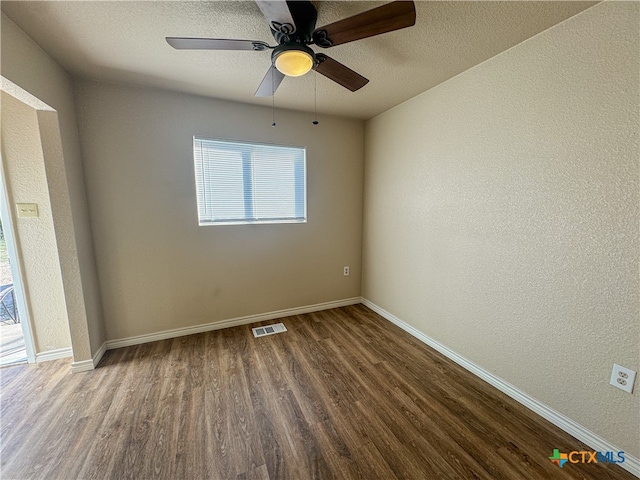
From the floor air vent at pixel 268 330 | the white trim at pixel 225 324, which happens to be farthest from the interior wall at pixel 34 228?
the floor air vent at pixel 268 330

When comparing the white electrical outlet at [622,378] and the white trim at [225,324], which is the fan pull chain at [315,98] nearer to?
the white trim at [225,324]

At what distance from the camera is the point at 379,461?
1346mm

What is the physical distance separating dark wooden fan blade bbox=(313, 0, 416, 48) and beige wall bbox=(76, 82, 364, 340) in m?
1.55

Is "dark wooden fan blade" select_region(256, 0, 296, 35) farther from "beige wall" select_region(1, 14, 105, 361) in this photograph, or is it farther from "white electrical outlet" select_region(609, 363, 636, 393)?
"white electrical outlet" select_region(609, 363, 636, 393)

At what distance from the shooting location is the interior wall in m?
1.93

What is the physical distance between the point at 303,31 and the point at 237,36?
21.6 inches

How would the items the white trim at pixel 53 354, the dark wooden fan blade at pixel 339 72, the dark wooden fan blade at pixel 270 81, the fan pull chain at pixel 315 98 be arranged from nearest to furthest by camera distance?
the dark wooden fan blade at pixel 339 72
the dark wooden fan blade at pixel 270 81
the fan pull chain at pixel 315 98
the white trim at pixel 53 354

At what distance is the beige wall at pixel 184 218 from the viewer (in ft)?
7.30

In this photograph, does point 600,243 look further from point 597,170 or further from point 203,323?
point 203,323

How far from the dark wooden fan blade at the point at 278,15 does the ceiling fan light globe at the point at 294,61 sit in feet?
0.31

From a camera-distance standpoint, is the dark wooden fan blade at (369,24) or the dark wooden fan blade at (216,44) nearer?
the dark wooden fan blade at (369,24)

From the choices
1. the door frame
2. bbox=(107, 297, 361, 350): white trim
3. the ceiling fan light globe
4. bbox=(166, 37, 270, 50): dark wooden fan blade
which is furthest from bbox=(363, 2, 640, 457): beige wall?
the door frame

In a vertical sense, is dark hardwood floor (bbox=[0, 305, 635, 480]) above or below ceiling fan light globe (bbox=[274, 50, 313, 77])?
below

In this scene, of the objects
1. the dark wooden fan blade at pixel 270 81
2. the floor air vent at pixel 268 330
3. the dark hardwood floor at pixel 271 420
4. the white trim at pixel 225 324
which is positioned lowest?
the dark hardwood floor at pixel 271 420
